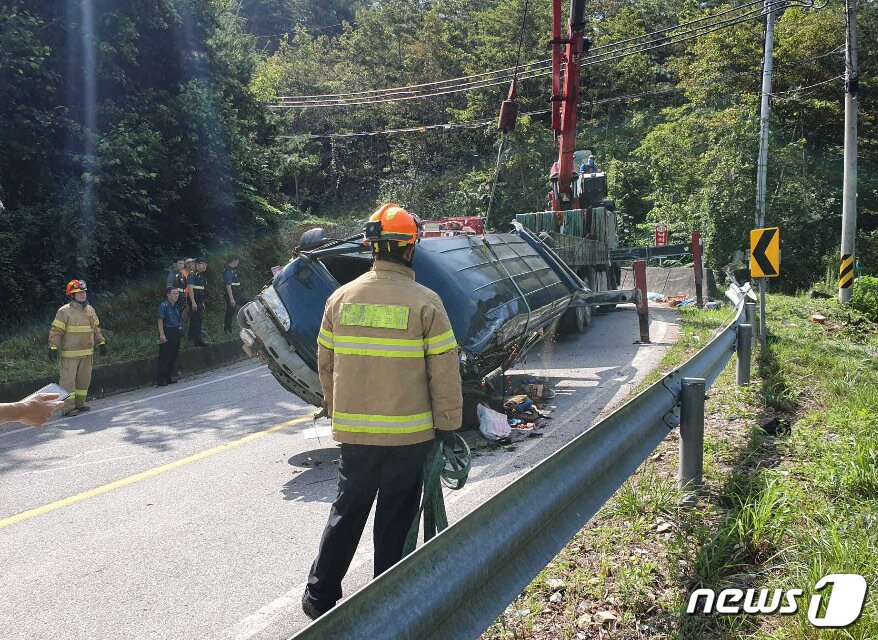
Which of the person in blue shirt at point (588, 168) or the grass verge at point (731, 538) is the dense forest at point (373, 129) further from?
the grass verge at point (731, 538)

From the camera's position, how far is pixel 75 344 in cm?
1010

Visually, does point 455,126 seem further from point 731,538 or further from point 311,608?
point 311,608

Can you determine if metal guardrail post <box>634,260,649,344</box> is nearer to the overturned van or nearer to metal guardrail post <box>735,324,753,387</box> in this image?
metal guardrail post <box>735,324,753,387</box>

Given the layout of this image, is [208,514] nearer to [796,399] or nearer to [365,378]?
[365,378]

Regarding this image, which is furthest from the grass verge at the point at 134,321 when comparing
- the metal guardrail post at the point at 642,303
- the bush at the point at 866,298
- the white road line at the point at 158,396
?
the bush at the point at 866,298

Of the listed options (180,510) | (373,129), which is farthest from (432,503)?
(373,129)

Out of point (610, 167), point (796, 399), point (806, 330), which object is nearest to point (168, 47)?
point (806, 330)

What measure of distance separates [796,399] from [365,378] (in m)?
4.91

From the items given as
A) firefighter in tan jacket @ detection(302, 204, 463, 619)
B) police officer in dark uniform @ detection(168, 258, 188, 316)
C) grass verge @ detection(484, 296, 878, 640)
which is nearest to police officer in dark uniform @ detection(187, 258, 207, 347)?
police officer in dark uniform @ detection(168, 258, 188, 316)

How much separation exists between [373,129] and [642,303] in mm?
35175

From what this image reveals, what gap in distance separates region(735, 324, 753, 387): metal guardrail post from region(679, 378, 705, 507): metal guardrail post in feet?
11.1

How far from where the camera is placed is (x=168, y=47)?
701 inches

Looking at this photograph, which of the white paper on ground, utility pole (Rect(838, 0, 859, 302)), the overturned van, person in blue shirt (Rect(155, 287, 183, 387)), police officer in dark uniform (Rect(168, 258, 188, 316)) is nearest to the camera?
the overturned van

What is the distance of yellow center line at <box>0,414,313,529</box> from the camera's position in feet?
17.9
